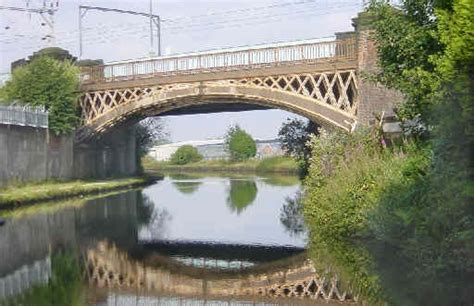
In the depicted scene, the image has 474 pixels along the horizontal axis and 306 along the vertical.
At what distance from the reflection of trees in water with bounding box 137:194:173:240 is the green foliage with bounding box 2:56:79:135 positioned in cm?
789

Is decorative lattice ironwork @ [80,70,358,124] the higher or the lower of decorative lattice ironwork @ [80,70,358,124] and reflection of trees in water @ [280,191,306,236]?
the higher

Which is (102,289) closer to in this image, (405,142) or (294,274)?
(294,274)

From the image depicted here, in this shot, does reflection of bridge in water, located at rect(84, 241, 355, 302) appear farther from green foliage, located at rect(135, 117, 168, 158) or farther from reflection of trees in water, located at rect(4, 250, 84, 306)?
green foliage, located at rect(135, 117, 168, 158)

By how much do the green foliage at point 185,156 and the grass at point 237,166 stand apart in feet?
3.77

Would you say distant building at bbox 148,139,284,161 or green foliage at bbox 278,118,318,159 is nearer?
green foliage at bbox 278,118,318,159

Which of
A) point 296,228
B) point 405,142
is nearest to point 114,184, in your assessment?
point 296,228

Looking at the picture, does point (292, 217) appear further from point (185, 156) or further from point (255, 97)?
point (185, 156)

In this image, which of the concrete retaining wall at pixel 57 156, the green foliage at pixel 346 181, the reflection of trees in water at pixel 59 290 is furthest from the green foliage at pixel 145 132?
the reflection of trees in water at pixel 59 290

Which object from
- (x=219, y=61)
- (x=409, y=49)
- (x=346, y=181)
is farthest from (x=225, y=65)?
(x=409, y=49)

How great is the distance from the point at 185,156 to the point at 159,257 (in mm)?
87821

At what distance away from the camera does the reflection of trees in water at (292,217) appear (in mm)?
23877

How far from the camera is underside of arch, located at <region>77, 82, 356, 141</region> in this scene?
111 feet

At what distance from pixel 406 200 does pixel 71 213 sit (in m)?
18.7

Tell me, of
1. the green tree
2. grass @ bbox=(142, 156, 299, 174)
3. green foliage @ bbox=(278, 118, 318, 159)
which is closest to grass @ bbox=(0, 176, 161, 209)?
green foliage @ bbox=(278, 118, 318, 159)
